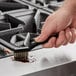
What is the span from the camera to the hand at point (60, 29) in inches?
32.8

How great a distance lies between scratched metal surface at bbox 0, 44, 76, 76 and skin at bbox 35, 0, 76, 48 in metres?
0.03

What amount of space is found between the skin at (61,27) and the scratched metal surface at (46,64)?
3cm

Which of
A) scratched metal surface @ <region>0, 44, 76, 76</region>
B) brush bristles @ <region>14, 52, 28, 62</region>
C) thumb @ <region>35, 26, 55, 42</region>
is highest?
thumb @ <region>35, 26, 55, 42</region>

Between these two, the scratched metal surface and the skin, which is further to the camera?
the skin

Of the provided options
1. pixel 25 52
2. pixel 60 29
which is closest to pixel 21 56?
pixel 25 52

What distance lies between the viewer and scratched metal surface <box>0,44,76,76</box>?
2.37ft

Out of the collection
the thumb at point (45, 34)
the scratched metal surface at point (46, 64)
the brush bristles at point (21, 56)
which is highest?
the thumb at point (45, 34)

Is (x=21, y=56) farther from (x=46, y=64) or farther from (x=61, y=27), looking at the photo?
(x=61, y=27)

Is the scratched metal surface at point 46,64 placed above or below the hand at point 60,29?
below

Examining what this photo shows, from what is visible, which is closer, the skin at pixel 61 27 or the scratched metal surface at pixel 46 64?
the scratched metal surface at pixel 46 64

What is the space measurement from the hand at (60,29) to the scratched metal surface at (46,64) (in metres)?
0.02

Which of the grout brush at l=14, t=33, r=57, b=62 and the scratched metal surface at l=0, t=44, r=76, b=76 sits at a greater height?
the grout brush at l=14, t=33, r=57, b=62

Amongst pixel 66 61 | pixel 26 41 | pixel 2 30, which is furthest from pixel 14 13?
pixel 66 61

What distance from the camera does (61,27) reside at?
88 centimetres
